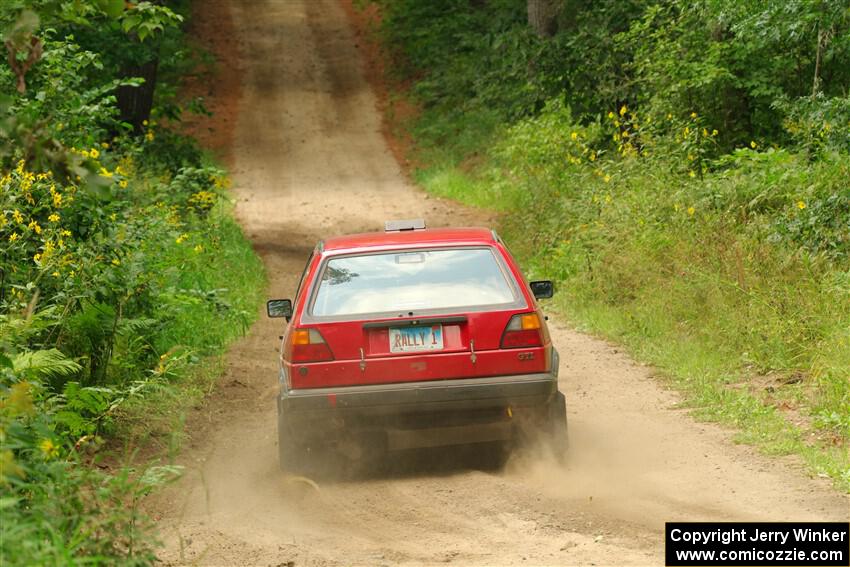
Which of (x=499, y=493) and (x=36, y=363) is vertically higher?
(x=36, y=363)

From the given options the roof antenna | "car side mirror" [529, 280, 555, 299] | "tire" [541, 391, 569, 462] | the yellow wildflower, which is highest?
the roof antenna

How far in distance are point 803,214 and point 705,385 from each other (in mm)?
2667

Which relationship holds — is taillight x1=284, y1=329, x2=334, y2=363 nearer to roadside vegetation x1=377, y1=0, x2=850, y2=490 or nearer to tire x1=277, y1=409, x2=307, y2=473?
tire x1=277, y1=409, x2=307, y2=473

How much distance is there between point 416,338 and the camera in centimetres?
770

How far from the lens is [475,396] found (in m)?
7.54

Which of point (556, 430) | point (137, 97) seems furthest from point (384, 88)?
point (556, 430)

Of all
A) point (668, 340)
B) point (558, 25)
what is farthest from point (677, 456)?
point (558, 25)

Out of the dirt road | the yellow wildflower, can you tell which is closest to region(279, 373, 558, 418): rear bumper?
the dirt road

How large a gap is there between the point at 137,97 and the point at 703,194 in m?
10.1

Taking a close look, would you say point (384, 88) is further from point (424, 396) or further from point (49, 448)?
point (49, 448)

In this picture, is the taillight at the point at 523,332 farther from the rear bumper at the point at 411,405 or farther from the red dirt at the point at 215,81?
the red dirt at the point at 215,81

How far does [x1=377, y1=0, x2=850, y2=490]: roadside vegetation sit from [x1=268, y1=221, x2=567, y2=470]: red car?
1.88 metres

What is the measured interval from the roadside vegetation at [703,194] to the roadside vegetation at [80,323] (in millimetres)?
4284

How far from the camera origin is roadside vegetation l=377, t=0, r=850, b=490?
10109mm
